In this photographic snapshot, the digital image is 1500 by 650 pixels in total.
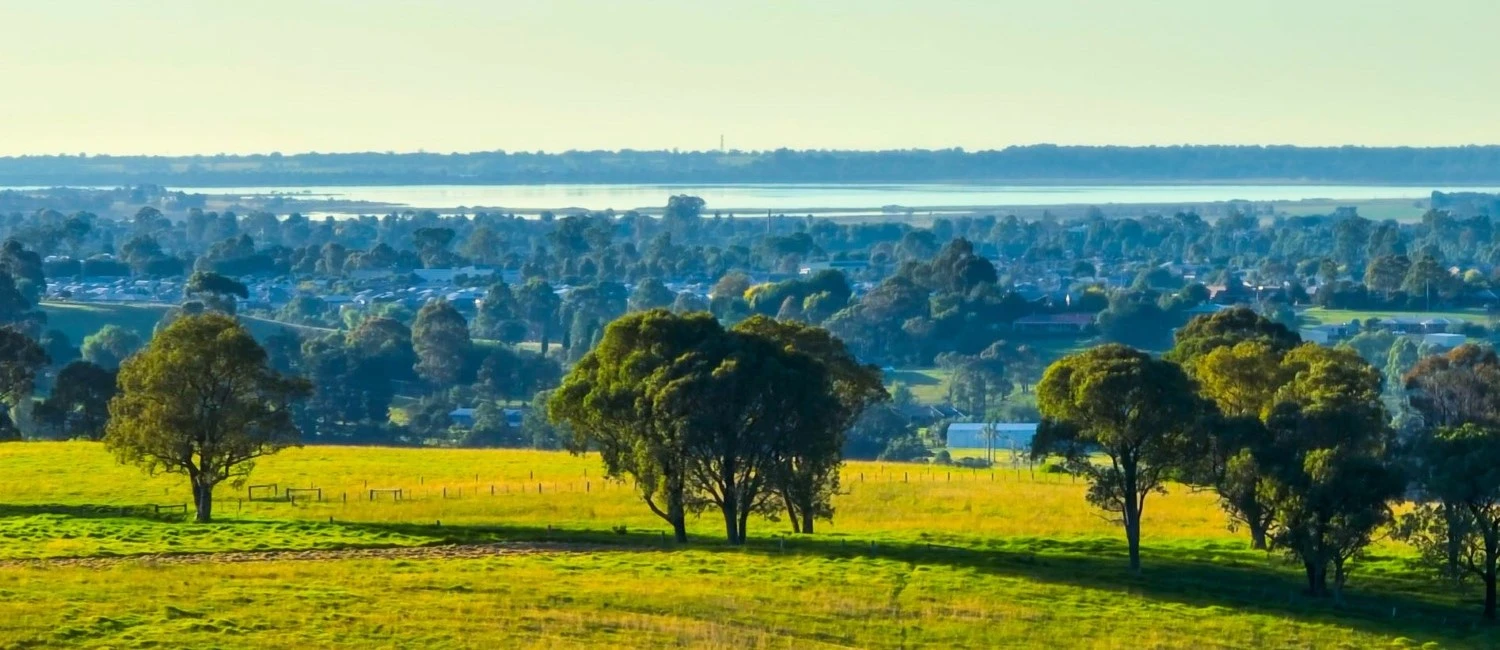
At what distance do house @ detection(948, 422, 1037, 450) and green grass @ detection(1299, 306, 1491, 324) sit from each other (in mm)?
54584

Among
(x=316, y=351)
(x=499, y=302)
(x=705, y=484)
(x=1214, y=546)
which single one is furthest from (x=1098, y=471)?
(x=499, y=302)

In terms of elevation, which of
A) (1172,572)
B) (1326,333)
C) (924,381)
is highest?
(1172,572)

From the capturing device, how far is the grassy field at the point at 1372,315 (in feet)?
614

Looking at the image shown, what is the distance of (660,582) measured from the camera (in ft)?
168

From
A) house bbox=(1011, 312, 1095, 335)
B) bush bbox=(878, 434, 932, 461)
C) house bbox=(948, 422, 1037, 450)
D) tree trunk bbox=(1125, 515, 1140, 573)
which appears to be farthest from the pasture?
tree trunk bbox=(1125, 515, 1140, 573)

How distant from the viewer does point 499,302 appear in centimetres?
19900

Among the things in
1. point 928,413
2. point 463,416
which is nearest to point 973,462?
point 928,413

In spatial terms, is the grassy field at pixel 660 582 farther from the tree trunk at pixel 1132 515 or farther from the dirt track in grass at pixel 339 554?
the tree trunk at pixel 1132 515

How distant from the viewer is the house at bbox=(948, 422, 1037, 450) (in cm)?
13100

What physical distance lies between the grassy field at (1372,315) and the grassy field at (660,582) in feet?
401

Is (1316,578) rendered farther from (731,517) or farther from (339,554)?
(339,554)

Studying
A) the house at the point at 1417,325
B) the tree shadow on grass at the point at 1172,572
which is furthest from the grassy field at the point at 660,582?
the house at the point at 1417,325

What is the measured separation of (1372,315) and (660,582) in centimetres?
14888

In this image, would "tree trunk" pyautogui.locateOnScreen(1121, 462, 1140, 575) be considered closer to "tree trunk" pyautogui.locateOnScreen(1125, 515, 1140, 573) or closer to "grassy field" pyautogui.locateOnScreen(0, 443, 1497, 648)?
"tree trunk" pyautogui.locateOnScreen(1125, 515, 1140, 573)
